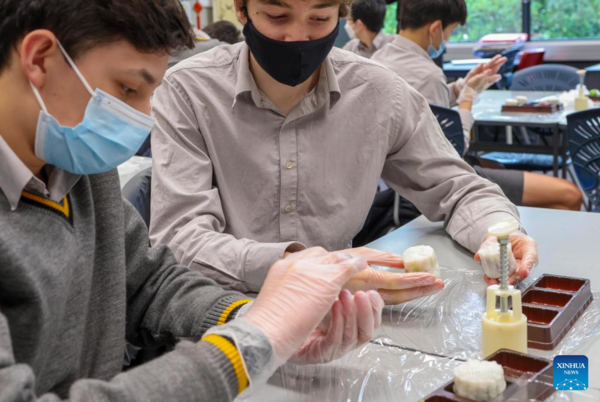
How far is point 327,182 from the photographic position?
5.74 feet

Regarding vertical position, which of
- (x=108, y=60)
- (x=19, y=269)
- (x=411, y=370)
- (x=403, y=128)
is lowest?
(x=411, y=370)

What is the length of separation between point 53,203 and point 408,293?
672 mm

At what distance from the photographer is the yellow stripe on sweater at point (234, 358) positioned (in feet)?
2.83

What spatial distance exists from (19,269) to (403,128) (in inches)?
44.9

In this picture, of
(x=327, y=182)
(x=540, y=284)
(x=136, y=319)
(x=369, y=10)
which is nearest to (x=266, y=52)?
(x=327, y=182)

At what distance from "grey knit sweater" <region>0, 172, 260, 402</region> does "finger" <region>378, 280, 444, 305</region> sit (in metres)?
0.28

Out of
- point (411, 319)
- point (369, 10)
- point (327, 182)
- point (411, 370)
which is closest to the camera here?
point (411, 370)

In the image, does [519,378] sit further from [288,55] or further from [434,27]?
[434,27]

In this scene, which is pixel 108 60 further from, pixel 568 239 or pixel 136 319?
pixel 568 239

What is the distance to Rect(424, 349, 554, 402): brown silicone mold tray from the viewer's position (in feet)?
3.08

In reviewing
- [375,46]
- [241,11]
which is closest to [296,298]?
[241,11]

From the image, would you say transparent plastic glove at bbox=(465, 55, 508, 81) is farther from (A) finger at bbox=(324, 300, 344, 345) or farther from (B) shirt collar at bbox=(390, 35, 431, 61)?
(A) finger at bbox=(324, 300, 344, 345)

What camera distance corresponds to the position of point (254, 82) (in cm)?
170

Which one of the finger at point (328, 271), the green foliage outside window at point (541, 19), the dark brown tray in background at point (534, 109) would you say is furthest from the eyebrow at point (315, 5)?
the green foliage outside window at point (541, 19)
